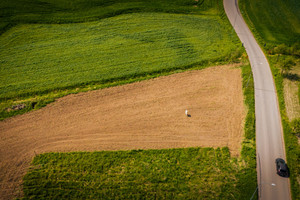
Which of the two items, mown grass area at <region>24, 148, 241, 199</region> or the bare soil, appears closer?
mown grass area at <region>24, 148, 241, 199</region>

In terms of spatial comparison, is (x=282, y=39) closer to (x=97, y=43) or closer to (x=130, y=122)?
(x=130, y=122)

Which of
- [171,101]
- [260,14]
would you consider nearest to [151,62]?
[171,101]

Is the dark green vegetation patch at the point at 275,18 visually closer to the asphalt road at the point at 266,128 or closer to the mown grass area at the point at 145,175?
the asphalt road at the point at 266,128

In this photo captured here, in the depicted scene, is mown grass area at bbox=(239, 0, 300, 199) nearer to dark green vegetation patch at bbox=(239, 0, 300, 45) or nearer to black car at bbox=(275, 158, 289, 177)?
dark green vegetation patch at bbox=(239, 0, 300, 45)

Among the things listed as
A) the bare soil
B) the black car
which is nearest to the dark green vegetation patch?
the bare soil

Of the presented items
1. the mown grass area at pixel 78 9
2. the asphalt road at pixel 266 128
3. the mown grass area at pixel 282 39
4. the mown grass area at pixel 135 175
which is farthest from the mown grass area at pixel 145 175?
the mown grass area at pixel 78 9

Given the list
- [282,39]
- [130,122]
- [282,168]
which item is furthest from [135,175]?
[282,39]
